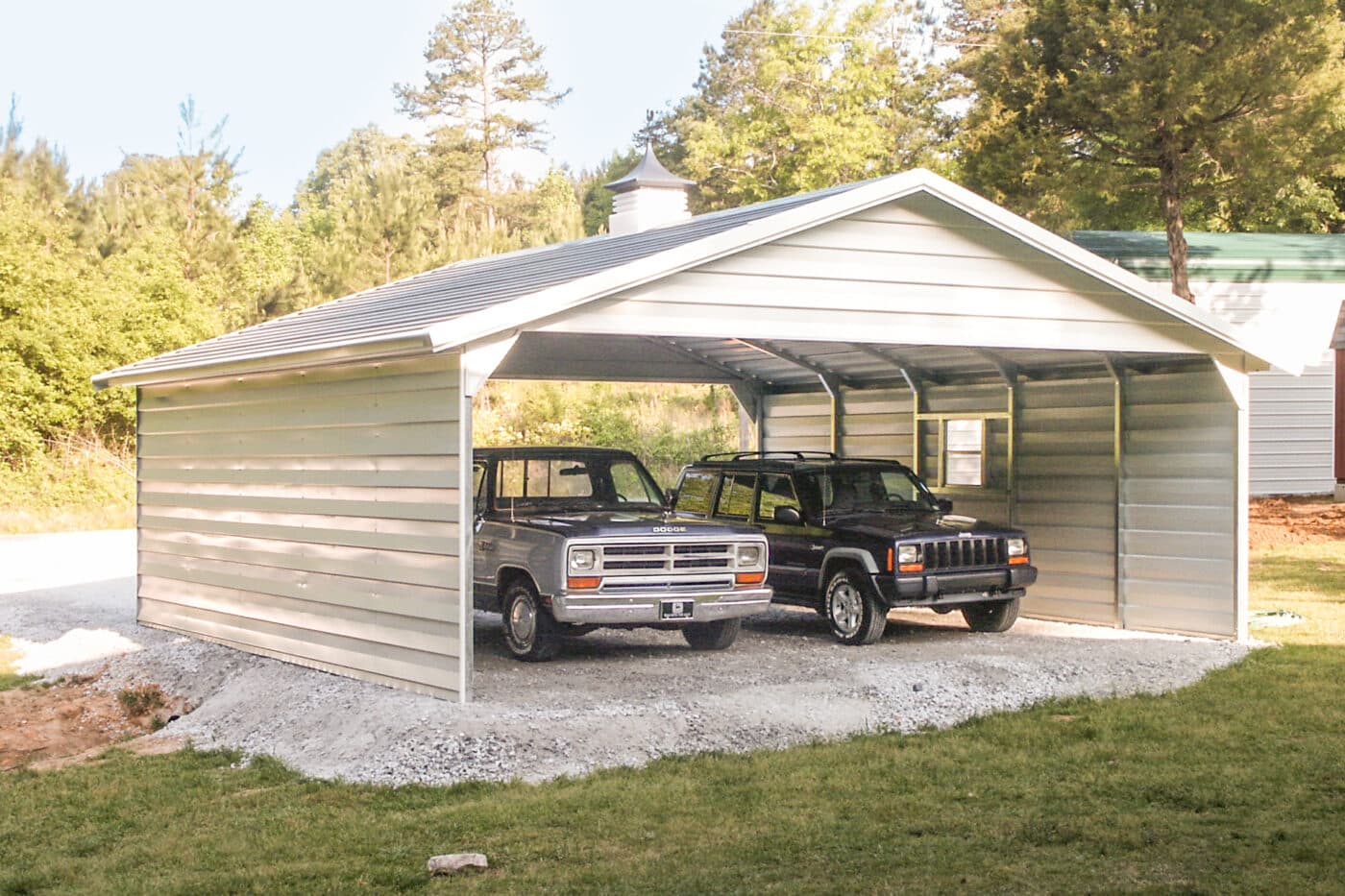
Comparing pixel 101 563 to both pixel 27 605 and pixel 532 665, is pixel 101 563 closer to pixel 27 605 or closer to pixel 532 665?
pixel 27 605

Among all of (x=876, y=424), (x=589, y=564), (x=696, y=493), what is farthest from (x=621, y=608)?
(x=876, y=424)

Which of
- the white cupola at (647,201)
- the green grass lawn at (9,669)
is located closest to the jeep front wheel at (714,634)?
the white cupola at (647,201)

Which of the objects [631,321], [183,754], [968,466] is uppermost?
[631,321]

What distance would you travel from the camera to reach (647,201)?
1720 centimetres

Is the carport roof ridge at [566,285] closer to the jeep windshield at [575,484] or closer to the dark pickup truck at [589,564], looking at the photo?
the dark pickup truck at [589,564]

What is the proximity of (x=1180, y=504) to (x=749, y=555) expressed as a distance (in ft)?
14.4

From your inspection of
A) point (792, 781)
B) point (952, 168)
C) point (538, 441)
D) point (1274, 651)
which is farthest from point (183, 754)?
point (952, 168)

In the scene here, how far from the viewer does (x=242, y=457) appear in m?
14.4

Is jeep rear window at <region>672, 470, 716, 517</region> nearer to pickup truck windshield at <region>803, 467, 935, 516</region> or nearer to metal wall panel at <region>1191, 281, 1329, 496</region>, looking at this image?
pickup truck windshield at <region>803, 467, 935, 516</region>

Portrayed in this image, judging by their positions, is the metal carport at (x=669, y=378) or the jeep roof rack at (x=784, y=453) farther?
the jeep roof rack at (x=784, y=453)

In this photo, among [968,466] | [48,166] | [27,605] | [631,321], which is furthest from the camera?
[48,166]

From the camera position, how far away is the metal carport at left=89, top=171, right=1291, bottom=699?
11266 mm

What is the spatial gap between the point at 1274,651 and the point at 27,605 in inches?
550

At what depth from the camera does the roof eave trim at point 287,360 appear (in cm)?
1086
